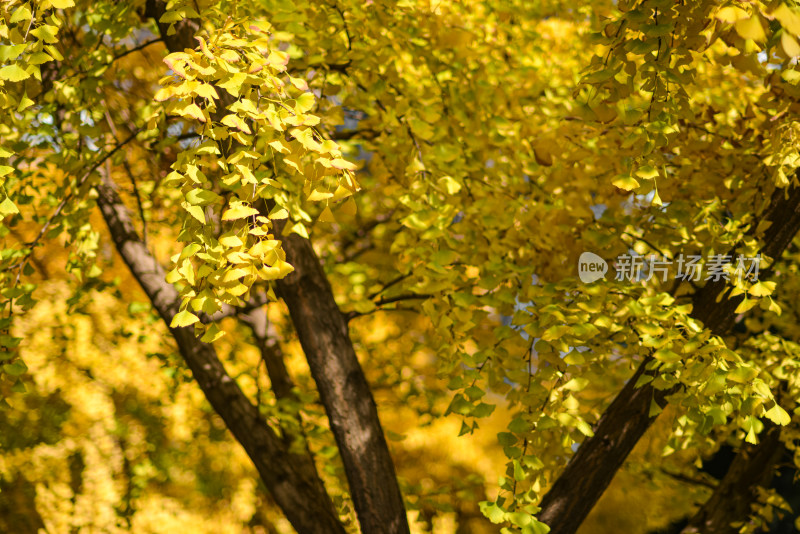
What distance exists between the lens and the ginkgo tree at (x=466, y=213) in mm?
1308

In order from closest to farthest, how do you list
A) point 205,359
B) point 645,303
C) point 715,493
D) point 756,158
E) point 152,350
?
1. point 645,303
2. point 756,158
3. point 205,359
4. point 715,493
5. point 152,350

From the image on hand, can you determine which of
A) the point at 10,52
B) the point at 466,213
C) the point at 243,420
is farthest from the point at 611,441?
the point at 10,52

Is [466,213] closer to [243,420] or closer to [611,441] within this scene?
[611,441]

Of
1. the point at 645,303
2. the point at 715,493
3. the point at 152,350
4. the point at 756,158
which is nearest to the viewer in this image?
the point at 645,303

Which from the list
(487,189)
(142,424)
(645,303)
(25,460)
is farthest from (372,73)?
(25,460)

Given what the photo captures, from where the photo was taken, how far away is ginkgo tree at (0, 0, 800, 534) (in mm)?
1308

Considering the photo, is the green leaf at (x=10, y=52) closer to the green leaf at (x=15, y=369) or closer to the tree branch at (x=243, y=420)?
the green leaf at (x=15, y=369)

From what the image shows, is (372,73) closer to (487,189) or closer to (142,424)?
(487,189)

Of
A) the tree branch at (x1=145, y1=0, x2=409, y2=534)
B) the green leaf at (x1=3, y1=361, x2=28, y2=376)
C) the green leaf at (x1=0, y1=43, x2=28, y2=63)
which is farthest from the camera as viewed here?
the tree branch at (x1=145, y1=0, x2=409, y2=534)

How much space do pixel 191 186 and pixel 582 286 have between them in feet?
3.80

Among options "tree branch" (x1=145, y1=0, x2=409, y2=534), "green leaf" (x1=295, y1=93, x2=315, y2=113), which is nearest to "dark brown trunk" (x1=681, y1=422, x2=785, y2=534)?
"tree branch" (x1=145, y1=0, x2=409, y2=534)

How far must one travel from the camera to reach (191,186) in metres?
1.30

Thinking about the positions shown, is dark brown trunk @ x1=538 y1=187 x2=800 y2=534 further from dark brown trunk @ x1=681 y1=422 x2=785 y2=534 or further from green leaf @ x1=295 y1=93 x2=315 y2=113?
green leaf @ x1=295 y1=93 x2=315 y2=113

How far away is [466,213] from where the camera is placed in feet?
8.16
